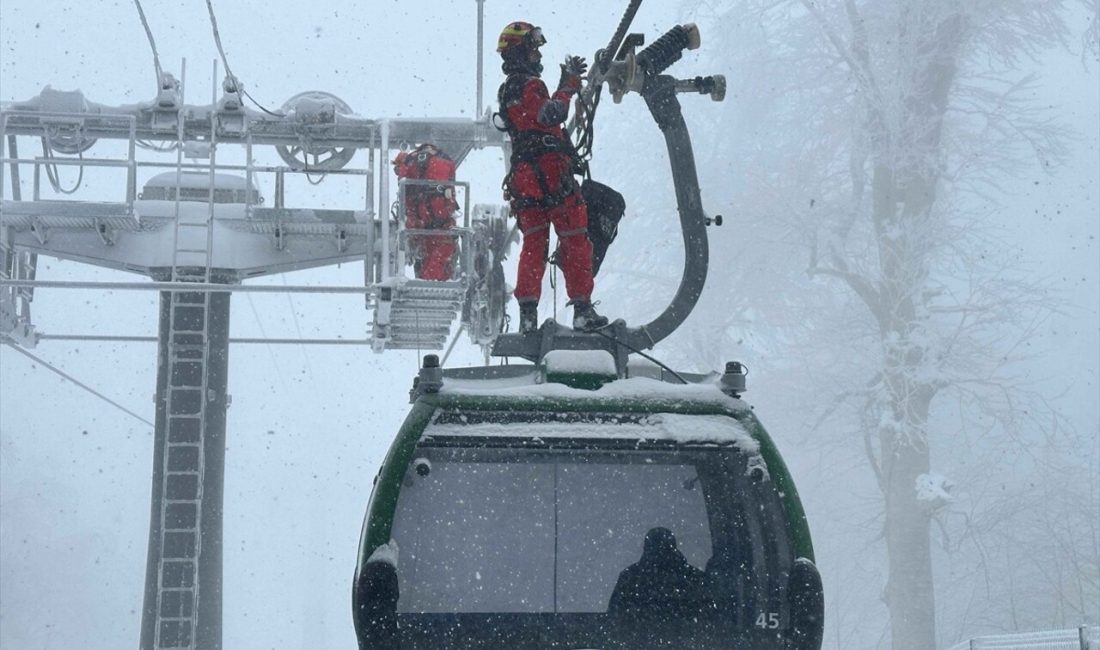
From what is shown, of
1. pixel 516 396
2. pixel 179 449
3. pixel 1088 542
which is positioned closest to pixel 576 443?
pixel 516 396

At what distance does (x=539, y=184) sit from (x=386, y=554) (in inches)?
114

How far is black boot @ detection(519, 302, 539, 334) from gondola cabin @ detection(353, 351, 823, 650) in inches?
75.3

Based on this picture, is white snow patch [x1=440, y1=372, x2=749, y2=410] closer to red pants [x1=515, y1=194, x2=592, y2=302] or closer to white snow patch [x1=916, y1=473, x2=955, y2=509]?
red pants [x1=515, y1=194, x2=592, y2=302]

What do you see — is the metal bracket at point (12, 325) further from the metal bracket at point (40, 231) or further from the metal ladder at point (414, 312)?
the metal ladder at point (414, 312)

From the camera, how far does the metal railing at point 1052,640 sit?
24.3 feet

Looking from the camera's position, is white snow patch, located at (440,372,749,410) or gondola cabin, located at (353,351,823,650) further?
white snow patch, located at (440,372,749,410)

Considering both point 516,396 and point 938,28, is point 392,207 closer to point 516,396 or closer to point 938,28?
point 516,396

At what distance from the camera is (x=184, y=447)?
13.6m

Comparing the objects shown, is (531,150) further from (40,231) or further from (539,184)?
(40,231)

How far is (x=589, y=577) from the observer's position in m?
4.36

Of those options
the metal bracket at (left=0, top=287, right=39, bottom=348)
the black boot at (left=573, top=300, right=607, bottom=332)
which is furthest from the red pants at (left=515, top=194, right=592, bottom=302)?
the metal bracket at (left=0, top=287, right=39, bottom=348)

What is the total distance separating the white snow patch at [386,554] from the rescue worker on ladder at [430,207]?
821 cm

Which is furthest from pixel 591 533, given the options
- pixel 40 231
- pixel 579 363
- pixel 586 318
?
pixel 40 231

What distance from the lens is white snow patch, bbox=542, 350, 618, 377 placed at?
4.60 metres
